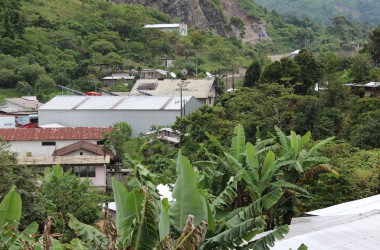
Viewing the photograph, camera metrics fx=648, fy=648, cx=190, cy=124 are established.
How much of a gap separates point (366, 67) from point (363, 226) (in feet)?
72.2

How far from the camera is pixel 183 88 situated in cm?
3634

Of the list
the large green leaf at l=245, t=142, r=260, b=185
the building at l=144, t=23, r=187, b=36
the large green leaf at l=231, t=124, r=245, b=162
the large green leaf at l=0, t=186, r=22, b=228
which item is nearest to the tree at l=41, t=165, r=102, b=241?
the large green leaf at l=231, t=124, r=245, b=162

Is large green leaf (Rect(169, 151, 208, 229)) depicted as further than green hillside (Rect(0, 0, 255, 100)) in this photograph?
No

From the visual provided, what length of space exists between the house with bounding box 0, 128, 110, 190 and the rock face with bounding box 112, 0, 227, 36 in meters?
46.8

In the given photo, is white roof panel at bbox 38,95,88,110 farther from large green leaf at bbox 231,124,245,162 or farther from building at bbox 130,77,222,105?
large green leaf at bbox 231,124,245,162

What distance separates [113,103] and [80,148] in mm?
7477

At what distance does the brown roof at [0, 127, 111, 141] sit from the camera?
2445cm

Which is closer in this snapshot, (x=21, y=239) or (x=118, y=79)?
(x=21, y=239)

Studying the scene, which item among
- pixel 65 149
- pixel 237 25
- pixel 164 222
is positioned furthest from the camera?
pixel 237 25

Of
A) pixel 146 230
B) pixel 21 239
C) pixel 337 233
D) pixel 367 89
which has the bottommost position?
pixel 337 233

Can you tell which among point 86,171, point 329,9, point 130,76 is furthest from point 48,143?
point 329,9

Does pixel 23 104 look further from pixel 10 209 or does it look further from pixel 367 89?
pixel 10 209

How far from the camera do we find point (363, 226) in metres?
7.93

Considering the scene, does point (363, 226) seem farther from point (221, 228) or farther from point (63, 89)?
point (63, 89)
